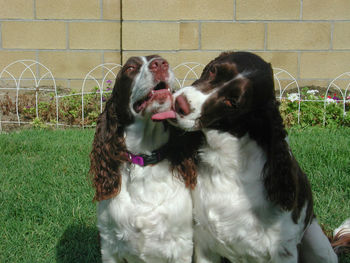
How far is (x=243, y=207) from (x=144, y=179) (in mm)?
602

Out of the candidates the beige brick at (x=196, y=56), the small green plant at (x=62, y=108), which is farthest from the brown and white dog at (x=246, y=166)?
the beige brick at (x=196, y=56)

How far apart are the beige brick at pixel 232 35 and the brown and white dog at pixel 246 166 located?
4751mm

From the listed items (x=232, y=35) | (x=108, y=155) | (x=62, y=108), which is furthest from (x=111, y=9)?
(x=108, y=155)

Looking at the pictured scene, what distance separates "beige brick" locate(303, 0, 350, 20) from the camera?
23.0ft

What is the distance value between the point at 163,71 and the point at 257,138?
0.69 metres

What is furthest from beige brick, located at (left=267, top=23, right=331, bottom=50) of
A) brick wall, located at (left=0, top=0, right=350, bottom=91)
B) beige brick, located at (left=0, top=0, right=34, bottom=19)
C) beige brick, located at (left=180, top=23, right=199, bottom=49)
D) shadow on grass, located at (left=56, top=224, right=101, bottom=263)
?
shadow on grass, located at (left=56, top=224, right=101, bottom=263)

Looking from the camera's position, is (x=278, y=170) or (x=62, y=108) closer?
(x=278, y=170)

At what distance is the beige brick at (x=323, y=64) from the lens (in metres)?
7.13

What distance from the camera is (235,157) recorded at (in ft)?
8.02

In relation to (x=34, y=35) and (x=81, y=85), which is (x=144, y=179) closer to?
(x=81, y=85)

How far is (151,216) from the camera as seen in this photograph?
258cm

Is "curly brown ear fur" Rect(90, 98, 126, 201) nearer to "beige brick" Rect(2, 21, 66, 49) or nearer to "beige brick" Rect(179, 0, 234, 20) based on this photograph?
"beige brick" Rect(179, 0, 234, 20)

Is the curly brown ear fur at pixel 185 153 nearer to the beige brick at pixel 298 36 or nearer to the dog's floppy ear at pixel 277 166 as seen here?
the dog's floppy ear at pixel 277 166

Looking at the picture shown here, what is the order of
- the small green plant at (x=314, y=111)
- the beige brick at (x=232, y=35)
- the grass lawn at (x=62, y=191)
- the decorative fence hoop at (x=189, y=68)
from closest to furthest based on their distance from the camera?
the grass lawn at (x=62, y=191), the small green plant at (x=314, y=111), the decorative fence hoop at (x=189, y=68), the beige brick at (x=232, y=35)
